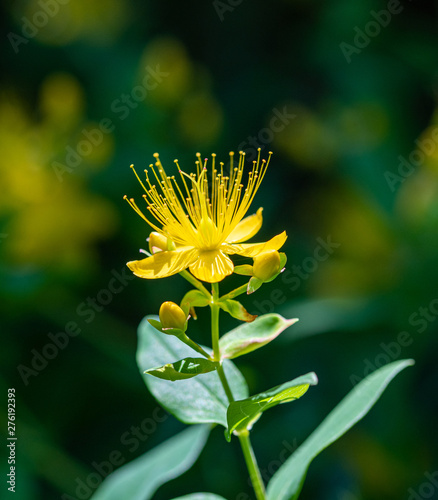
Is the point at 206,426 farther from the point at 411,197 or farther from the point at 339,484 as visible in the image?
the point at 411,197

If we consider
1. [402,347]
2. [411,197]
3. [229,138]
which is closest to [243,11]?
[229,138]

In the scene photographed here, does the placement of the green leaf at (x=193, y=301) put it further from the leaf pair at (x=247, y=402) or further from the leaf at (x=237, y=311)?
the leaf pair at (x=247, y=402)

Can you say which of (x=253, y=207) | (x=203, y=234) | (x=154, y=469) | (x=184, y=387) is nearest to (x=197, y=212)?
(x=203, y=234)

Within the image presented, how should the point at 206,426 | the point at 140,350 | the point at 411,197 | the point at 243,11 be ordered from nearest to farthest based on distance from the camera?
the point at 140,350 → the point at 206,426 → the point at 411,197 → the point at 243,11

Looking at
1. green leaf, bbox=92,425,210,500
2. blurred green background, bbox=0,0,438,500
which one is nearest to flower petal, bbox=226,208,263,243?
green leaf, bbox=92,425,210,500

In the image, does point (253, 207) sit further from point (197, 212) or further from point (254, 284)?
point (254, 284)

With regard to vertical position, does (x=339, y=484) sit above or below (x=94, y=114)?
below

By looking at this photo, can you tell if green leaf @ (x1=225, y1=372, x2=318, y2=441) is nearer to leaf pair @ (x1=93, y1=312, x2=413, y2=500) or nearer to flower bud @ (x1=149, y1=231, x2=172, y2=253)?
leaf pair @ (x1=93, y1=312, x2=413, y2=500)
